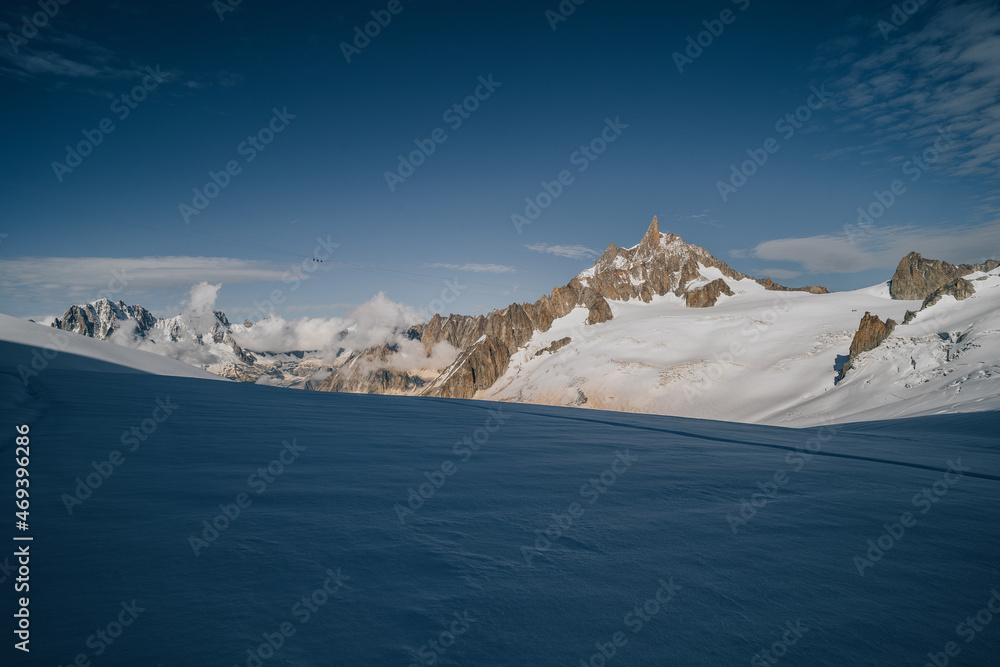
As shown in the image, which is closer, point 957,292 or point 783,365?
point 957,292

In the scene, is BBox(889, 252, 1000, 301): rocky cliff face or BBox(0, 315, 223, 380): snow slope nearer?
BBox(0, 315, 223, 380): snow slope

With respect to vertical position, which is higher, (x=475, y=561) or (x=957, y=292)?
(x=957, y=292)

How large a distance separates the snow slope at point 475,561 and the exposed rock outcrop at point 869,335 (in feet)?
279

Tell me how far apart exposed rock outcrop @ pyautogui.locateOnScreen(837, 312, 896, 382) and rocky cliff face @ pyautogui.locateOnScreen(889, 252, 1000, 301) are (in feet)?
377

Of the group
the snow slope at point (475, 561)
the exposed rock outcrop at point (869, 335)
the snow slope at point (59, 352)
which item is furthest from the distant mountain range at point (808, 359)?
the snow slope at point (59, 352)

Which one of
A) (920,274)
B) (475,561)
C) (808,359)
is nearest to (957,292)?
(808,359)

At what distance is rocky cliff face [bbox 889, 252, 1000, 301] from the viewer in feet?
538

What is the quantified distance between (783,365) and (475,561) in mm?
113272

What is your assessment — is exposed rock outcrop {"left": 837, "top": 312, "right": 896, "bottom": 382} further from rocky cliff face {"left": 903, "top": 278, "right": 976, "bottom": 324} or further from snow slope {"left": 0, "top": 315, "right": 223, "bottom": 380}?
A: snow slope {"left": 0, "top": 315, "right": 223, "bottom": 380}

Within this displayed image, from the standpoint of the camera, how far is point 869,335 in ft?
263

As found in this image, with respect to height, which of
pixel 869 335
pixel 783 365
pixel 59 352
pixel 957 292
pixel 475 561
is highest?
pixel 957 292

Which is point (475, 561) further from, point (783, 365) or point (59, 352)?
point (783, 365)

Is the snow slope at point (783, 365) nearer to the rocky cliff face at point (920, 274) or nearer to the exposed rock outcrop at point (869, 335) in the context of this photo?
the exposed rock outcrop at point (869, 335)

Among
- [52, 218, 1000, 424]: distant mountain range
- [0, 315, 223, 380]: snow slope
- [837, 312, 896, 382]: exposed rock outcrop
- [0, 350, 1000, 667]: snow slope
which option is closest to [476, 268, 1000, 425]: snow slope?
[52, 218, 1000, 424]: distant mountain range
